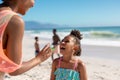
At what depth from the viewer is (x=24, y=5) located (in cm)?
235

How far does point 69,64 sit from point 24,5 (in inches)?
97.5

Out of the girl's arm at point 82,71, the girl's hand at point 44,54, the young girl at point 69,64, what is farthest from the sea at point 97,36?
the girl's hand at point 44,54

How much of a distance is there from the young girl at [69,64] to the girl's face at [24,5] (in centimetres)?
214

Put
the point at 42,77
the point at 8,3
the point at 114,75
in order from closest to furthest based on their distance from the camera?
the point at 8,3, the point at 42,77, the point at 114,75

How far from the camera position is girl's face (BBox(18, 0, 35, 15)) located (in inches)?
92.0

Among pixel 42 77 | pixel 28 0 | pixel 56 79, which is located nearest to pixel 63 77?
pixel 56 79

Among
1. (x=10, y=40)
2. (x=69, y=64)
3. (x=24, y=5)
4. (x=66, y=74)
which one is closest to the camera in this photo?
(x=10, y=40)

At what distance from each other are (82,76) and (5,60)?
251cm

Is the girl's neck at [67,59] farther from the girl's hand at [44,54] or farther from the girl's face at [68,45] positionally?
the girl's hand at [44,54]

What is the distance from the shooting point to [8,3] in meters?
2.31

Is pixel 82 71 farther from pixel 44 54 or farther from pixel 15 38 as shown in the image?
pixel 15 38

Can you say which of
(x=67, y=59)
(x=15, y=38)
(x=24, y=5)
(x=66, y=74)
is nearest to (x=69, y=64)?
(x=67, y=59)

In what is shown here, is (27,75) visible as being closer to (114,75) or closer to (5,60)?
(114,75)

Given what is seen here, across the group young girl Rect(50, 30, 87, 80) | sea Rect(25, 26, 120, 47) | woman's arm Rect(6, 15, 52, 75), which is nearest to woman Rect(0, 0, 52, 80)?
woman's arm Rect(6, 15, 52, 75)
